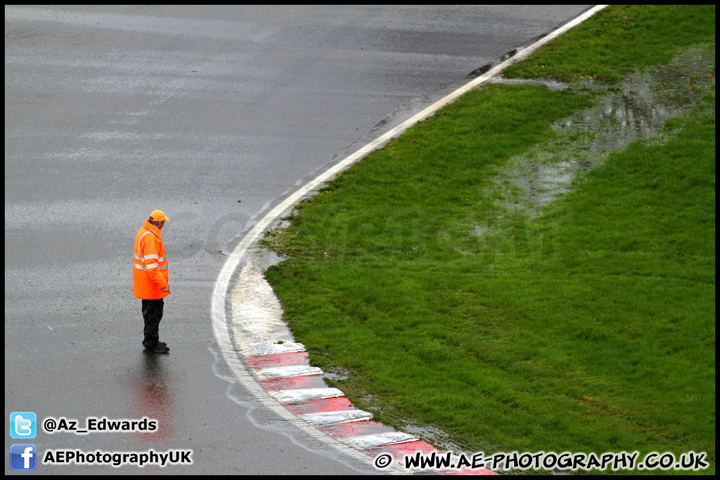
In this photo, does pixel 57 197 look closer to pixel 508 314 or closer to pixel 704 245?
pixel 508 314

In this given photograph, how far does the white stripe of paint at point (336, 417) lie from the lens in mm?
10168

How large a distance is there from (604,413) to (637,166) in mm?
8769

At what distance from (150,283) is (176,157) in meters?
6.82

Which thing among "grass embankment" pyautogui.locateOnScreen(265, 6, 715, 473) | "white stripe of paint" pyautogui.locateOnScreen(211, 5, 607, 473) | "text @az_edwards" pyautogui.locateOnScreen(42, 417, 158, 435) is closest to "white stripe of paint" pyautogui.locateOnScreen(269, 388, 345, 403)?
"white stripe of paint" pyautogui.locateOnScreen(211, 5, 607, 473)

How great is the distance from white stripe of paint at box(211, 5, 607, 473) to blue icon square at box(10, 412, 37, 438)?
2709 mm

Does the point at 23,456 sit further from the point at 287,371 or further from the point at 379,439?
the point at 379,439

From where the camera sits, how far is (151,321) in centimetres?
1148

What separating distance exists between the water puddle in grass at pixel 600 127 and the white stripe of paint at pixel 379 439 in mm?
6458

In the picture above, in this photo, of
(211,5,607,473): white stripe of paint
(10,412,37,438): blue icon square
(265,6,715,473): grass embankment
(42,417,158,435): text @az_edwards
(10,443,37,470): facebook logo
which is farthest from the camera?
(211,5,607,473): white stripe of paint

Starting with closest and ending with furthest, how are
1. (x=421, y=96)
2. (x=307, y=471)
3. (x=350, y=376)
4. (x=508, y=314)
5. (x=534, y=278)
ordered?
(x=307, y=471), (x=350, y=376), (x=508, y=314), (x=534, y=278), (x=421, y=96)

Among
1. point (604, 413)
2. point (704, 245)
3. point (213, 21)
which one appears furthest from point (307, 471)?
point (213, 21)

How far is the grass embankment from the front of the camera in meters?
10.3

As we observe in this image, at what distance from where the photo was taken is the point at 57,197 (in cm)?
1590

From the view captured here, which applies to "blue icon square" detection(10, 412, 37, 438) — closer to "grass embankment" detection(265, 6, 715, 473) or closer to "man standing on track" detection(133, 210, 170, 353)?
"man standing on track" detection(133, 210, 170, 353)
